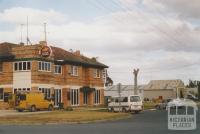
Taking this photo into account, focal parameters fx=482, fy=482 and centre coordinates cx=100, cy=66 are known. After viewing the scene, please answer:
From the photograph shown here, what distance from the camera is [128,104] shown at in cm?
4731

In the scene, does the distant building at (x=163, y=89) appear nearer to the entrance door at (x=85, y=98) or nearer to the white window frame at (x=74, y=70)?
the entrance door at (x=85, y=98)

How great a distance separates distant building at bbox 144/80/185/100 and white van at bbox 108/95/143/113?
285ft

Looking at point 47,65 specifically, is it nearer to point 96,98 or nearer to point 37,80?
point 37,80

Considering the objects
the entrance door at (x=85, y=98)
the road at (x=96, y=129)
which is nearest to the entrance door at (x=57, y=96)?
the entrance door at (x=85, y=98)

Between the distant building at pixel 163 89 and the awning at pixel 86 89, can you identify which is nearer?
the awning at pixel 86 89

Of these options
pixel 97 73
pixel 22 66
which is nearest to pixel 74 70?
pixel 97 73

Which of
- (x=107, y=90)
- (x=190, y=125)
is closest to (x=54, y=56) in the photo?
(x=190, y=125)

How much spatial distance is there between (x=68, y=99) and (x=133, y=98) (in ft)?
55.1

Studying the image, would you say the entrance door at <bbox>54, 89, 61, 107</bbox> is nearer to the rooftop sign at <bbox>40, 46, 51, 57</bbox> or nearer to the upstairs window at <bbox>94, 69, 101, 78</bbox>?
the rooftop sign at <bbox>40, 46, 51, 57</bbox>

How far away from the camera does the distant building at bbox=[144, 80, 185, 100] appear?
136 m

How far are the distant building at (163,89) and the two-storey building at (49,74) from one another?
68.3 meters

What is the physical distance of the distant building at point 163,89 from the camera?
136 m

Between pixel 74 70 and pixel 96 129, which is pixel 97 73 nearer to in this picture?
pixel 74 70

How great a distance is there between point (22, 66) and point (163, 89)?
86.9 m
